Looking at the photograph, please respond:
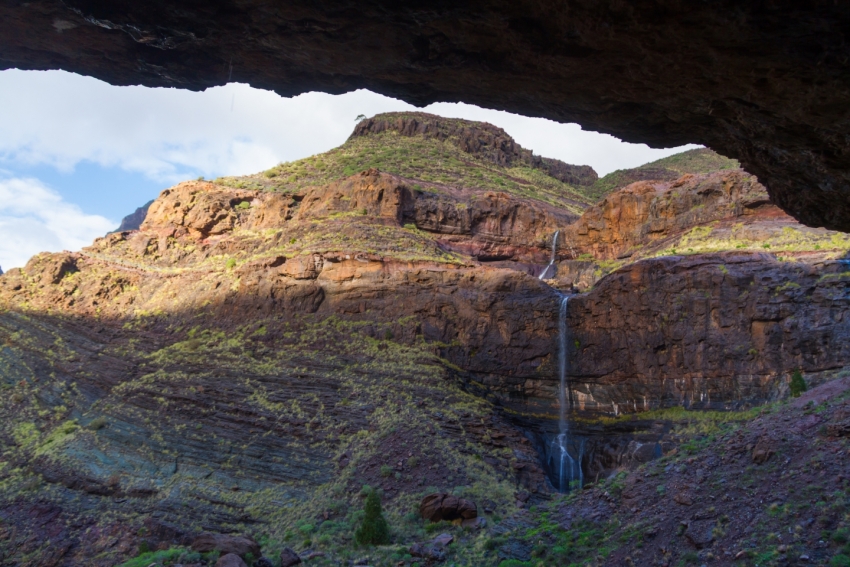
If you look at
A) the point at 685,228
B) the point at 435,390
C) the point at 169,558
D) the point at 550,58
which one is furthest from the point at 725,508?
the point at 685,228

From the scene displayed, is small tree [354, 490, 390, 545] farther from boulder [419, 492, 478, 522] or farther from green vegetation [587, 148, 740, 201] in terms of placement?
green vegetation [587, 148, 740, 201]

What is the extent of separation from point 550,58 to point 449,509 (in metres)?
16.3

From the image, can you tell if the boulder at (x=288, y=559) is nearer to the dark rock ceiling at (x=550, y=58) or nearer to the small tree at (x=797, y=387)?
the dark rock ceiling at (x=550, y=58)

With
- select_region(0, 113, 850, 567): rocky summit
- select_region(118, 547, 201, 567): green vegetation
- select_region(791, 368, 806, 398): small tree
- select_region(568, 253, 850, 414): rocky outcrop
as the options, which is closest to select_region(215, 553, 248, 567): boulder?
select_region(0, 113, 850, 567): rocky summit

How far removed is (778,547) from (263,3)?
439 inches

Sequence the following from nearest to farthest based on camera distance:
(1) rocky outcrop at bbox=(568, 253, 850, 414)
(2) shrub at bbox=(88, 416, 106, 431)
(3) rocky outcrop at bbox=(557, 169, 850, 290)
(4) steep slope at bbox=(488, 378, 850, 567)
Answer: (4) steep slope at bbox=(488, 378, 850, 567), (1) rocky outcrop at bbox=(568, 253, 850, 414), (2) shrub at bbox=(88, 416, 106, 431), (3) rocky outcrop at bbox=(557, 169, 850, 290)

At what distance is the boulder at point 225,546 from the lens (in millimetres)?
15344

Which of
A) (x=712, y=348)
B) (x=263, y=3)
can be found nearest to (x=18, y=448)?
(x=263, y=3)

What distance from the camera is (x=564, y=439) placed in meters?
29.7

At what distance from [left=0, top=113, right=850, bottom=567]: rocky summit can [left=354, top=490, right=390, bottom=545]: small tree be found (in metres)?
0.07

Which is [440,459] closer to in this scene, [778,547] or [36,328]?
[778,547]

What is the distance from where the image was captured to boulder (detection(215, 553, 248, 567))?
535 inches

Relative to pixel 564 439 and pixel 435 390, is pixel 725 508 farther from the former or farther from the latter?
pixel 564 439

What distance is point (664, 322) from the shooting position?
98.4 ft
